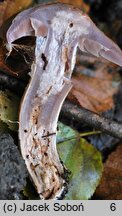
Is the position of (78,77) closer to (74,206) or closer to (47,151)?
(47,151)

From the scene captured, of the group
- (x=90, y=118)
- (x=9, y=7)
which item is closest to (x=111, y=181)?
(x=90, y=118)

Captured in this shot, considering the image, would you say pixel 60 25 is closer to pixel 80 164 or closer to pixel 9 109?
pixel 9 109

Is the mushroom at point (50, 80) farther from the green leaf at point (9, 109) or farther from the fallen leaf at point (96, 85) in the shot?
the fallen leaf at point (96, 85)

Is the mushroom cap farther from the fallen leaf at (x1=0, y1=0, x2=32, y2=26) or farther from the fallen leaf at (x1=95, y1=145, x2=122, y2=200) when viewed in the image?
the fallen leaf at (x1=95, y1=145, x2=122, y2=200)

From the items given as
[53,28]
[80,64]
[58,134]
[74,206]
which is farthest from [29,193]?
[80,64]

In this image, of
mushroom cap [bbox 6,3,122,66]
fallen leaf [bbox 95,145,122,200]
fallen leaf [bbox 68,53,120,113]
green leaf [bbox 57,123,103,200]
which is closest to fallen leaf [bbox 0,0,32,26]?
mushroom cap [bbox 6,3,122,66]

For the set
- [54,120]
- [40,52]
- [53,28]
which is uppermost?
[53,28]
